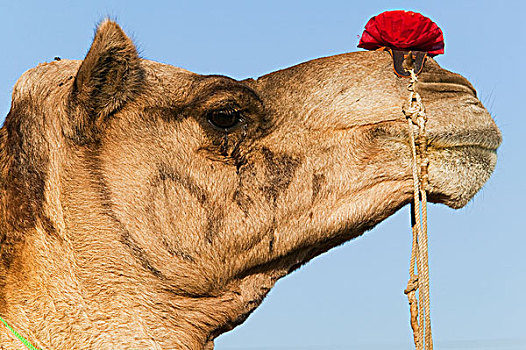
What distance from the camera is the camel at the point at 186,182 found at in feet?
14.4

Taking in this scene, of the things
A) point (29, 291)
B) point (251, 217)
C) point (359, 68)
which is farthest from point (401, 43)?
point (29, 291)

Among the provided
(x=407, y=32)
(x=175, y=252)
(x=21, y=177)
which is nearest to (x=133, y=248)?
(x=175, y=252)

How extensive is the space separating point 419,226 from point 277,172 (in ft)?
2.61

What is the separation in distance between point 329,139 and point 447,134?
623mm

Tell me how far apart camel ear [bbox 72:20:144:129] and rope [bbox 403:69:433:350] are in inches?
58.6

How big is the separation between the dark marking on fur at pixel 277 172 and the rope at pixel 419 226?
25.0 inches

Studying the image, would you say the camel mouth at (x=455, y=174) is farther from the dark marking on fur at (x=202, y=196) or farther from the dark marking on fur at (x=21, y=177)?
the dark marking on fur at (x=21, y=177)

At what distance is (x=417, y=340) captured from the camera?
453 cm

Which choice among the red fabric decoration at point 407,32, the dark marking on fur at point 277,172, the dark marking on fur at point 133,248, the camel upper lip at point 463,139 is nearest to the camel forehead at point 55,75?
the dark marking on fur at point 277,172

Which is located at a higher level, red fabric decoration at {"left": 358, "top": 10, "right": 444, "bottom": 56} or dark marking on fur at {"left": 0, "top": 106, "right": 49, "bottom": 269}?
red fabric decoration at {"left": 358, "top": 10, "right": 444, "bottom": 56}

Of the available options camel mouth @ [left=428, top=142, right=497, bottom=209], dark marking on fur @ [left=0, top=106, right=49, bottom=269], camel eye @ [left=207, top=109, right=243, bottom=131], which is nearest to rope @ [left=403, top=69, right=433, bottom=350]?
camel mouth @ [left=428, top=142, right=497, bottom=209]

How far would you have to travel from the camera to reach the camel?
439 centimetres

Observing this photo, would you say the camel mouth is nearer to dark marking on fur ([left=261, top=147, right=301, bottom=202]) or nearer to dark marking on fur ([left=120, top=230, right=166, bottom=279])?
dark marking on fur ([left=261, top=147, right=301, bottom=202])

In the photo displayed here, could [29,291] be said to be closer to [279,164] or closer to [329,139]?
[279,164]
